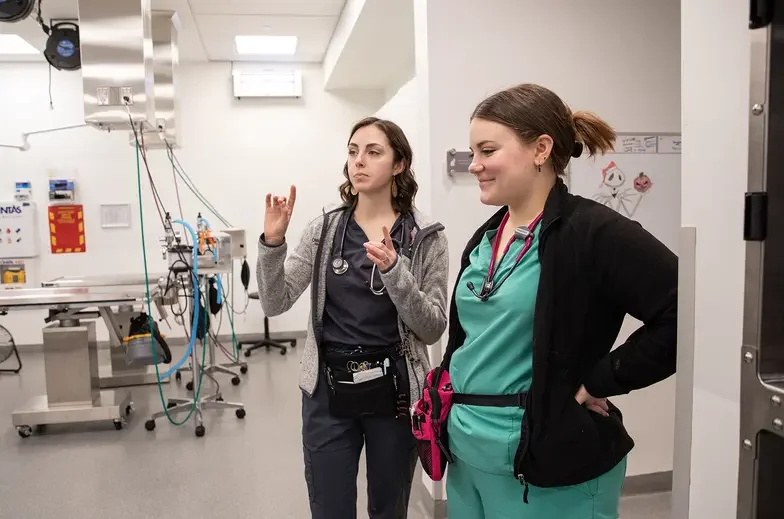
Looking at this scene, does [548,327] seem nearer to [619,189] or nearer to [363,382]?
[363,382]

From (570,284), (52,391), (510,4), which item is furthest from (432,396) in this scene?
(52,391)

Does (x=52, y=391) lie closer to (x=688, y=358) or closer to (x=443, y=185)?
(x=443, y=185)

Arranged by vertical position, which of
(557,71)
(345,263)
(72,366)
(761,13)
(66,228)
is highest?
(557,71)

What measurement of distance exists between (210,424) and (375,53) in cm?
309

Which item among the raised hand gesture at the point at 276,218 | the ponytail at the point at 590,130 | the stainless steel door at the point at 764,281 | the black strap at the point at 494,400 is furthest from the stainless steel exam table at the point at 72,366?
the stainless steel door at the point at 764,281

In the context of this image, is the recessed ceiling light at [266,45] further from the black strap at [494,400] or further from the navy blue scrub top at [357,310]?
the black strap at [494,400]

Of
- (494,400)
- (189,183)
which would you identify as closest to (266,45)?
(189,183)

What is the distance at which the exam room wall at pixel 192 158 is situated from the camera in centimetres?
579

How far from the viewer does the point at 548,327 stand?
1.05 metres

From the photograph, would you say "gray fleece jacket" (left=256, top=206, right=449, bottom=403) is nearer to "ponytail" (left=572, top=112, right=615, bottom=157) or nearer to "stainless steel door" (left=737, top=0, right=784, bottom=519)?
"ponytail" (left=572, top=112, right=615, bottom=157)

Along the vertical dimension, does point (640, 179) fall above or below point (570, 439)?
above

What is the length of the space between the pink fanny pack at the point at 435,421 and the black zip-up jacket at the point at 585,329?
8.6 inches

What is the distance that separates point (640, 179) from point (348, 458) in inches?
71.4

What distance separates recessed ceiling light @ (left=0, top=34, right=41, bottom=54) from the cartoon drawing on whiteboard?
5.25 m
